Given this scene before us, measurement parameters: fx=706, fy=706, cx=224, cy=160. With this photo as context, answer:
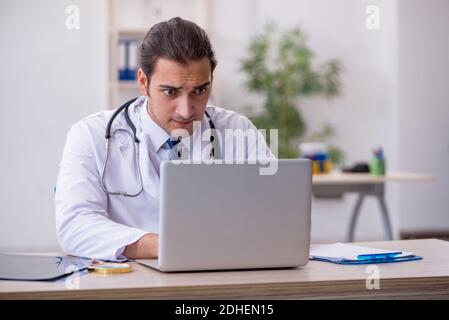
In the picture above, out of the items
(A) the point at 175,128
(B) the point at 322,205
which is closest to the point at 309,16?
(B) the point at 322,205

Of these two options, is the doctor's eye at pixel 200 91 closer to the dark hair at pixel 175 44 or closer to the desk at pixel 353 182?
the dark hair at pixel 175 44

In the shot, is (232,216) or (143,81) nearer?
(232,216)

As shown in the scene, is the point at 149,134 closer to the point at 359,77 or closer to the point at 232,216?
the point at 232,216

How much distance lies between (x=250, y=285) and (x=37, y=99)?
4.71m

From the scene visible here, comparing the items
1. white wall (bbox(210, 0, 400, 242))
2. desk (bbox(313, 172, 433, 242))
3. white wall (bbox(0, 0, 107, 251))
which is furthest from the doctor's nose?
white wall (bbox(210, 0, 400, 242))

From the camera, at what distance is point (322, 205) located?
22.5 ft

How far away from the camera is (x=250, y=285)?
4.81 ft

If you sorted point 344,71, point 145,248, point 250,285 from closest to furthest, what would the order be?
point 250,285, point 145,248, point 344,71

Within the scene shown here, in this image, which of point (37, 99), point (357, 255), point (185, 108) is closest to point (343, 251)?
A: point (357, 255)

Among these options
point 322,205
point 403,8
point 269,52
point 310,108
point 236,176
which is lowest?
point 322,205

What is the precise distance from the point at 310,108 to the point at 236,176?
534 cm

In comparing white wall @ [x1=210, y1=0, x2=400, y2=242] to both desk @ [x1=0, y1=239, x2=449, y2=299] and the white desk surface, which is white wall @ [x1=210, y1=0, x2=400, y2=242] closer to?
the white desk surface

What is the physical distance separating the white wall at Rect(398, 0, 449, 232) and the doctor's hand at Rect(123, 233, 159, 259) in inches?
212
